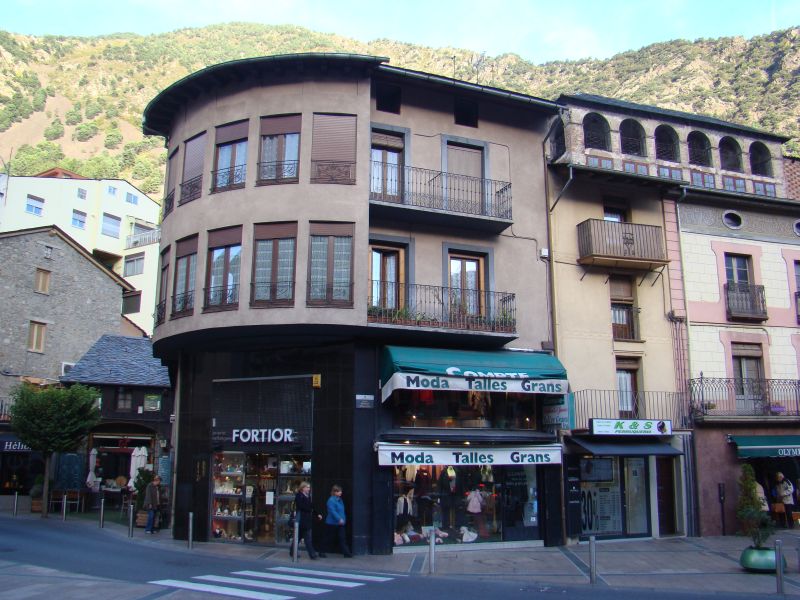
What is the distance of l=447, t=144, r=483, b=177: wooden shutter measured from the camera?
20.4m

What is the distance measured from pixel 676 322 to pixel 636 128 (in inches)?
270

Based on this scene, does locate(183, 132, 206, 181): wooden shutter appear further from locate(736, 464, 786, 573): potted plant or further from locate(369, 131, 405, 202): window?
locate(736, 464, 786, 573): potted plant

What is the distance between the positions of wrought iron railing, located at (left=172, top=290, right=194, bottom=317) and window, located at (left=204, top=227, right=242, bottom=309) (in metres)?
0.68

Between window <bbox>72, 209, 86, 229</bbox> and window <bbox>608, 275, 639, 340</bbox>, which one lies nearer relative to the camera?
window <bbox>608, 275, 639, 340</bbox>

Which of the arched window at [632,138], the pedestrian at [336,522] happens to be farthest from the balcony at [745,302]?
the pedestrian at [336,522]

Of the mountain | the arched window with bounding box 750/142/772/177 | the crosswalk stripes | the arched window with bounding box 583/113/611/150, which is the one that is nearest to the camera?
the crosswalk stripes

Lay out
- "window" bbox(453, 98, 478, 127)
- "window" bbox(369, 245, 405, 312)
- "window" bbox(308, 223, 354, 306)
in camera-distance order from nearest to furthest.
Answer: "window" bbox(308, 223, 354, 306)
"window" bbox(369, 245, 405, 312)
"window" bbox(453, 98, 478, 127)

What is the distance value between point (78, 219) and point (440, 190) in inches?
1899

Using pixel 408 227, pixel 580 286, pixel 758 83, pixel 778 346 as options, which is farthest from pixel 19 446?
pixel 758 83

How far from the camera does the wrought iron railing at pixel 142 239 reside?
59.6m

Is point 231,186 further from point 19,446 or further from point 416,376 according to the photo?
point 19,446

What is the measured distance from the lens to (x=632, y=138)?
24.3 m

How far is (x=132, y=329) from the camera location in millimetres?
45594

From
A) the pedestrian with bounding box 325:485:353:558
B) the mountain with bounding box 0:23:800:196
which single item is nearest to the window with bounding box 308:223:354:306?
the pedestrian with bounding box 325:485:353:558
